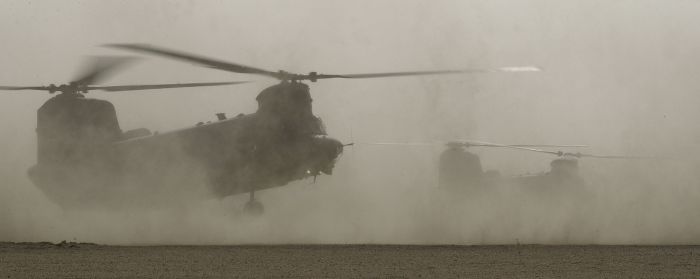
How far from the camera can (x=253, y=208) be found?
25.1 meters

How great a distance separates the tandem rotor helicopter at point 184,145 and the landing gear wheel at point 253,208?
26mm

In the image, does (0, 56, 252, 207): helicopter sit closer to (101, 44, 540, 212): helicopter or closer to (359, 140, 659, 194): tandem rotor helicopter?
(101, 44, 540, 212): helicopter

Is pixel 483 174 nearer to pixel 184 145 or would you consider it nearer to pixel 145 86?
pixel 184 145

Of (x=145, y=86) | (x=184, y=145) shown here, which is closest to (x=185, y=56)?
(x=145, y=86)

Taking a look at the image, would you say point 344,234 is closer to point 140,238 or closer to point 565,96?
point 140,238

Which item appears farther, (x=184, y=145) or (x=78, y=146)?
(x=78, y=146)

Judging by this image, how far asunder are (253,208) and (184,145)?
6.82ft

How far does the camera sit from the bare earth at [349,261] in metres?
16.3

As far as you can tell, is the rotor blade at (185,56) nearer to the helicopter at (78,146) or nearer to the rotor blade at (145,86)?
the rotor blade at (145,86)

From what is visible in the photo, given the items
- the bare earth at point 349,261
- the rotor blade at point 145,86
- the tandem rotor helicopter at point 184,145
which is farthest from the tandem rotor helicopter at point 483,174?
the bare earth at point 349,261

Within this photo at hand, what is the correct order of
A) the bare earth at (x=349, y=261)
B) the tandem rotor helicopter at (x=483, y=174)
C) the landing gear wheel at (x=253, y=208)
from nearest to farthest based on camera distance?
the bare earth at (x=349, y=261) < the landing gear wheel at (x=253, y=208) < the tandem rotor helicopter at (x=483, y=174)

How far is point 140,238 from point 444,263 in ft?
32.7

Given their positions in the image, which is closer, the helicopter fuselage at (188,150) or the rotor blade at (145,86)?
the rotor blade at (145,86)

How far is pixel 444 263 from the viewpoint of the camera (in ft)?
58.4
